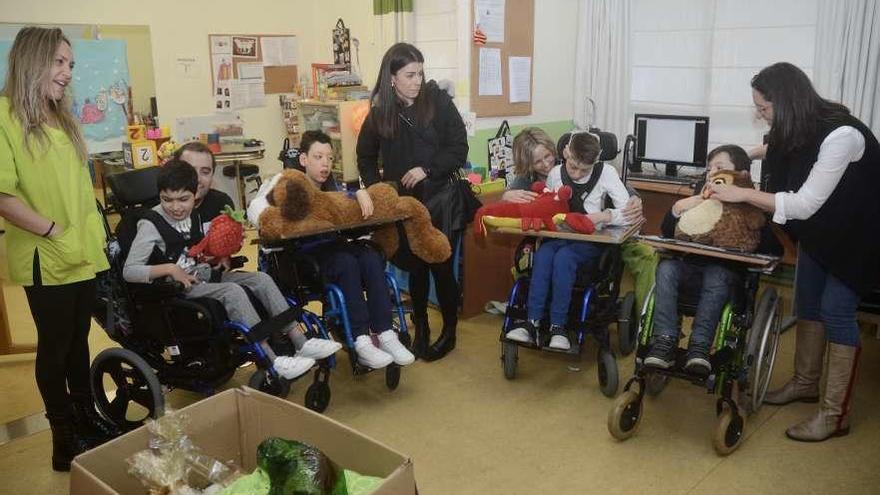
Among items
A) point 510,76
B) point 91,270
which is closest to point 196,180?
point 91,270

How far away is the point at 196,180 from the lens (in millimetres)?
2605

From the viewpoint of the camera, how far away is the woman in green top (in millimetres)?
2043

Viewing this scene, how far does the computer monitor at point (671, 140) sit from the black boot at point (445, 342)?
2.00 meters

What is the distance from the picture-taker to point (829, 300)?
8.05ft

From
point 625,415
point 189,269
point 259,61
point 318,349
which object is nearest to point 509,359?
point 625,415

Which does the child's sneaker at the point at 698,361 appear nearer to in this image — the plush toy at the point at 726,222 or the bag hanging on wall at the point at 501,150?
the plush toy at the point at 726,222

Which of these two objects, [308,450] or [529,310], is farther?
[529,310]

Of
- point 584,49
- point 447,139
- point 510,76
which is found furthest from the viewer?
point 584,49

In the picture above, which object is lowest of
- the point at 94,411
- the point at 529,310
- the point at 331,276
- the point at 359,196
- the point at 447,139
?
the point at 94,411

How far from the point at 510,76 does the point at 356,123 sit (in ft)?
3.96

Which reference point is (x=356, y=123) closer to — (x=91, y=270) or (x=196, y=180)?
(x=196, y=180)

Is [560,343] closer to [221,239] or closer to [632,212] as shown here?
[632,212]

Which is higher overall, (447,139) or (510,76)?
(510,76)

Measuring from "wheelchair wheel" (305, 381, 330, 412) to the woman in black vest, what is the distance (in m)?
1.65
